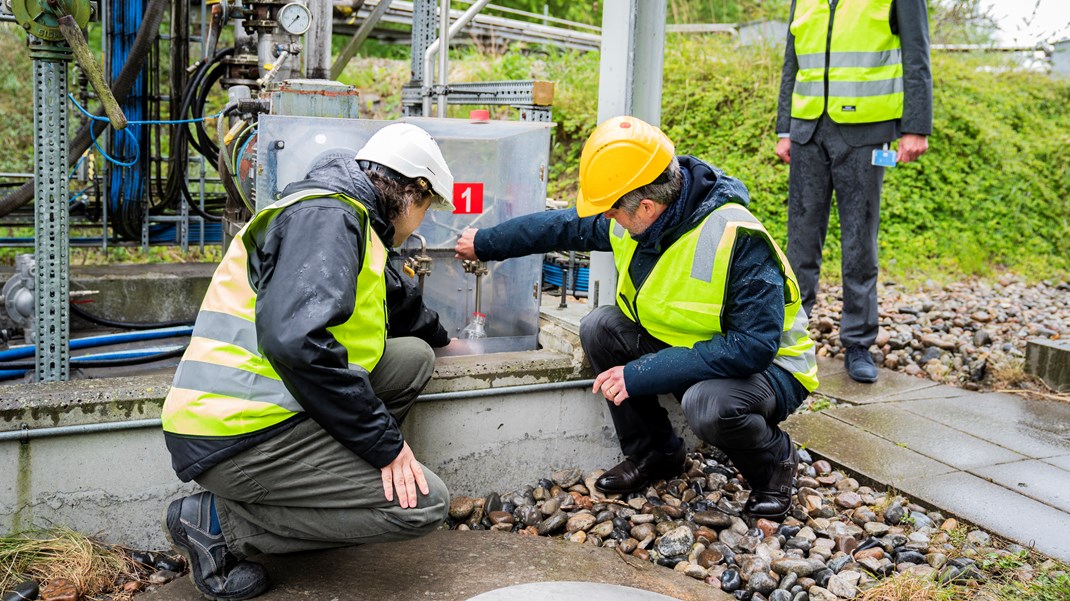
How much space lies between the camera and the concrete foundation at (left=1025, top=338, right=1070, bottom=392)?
16.2 ft

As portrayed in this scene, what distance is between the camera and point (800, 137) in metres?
5.01

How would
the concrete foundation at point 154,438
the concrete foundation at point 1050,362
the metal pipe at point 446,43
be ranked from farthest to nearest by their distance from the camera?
the concrete foundation at point 1050,362, the metal pipe at point 446,43, the concrete foundation at point 154,438

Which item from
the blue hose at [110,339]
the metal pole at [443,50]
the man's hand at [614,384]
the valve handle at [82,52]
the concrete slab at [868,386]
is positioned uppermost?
the metal pole at [443,50]

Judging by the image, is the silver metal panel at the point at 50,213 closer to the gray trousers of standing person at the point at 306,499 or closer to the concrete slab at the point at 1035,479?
the gray trousers of standing person at the point at 306,499

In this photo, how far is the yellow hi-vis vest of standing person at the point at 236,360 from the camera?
2596mm

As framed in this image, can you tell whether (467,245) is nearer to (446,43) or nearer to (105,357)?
(446,43)

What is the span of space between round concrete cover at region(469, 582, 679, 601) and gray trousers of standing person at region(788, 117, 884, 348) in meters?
2.52

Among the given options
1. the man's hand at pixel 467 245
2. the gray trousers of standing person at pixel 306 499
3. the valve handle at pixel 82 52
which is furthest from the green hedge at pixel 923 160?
the gray trousers of standing person at pixel 306 499

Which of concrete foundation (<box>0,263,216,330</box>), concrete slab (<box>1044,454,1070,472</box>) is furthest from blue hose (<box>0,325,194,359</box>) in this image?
concrete slab (<box>1044,454,1070,472</box>)

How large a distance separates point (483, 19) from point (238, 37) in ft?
26.5

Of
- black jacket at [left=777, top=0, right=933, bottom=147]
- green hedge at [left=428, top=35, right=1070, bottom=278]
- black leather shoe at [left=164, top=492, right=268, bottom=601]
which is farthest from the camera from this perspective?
A: green hedge at [left=428, top=35, right=1070, bottom=278]

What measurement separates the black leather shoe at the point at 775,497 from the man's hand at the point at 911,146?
76.4 inches

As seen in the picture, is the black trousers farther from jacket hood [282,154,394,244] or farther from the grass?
the grass

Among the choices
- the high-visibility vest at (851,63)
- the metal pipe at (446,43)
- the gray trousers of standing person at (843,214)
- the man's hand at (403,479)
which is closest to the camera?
the man's hand at (403,479)
